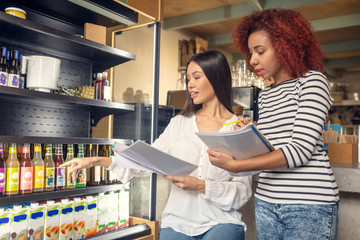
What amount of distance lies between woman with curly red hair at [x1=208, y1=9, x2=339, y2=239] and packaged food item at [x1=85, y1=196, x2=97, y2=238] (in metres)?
1.54

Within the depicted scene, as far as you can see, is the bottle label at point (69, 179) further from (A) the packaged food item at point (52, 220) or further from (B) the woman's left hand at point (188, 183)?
(B) the woman's left hand at point (188, 183)

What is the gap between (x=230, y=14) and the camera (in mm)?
5082

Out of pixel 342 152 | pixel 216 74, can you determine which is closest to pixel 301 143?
pixel 216 74

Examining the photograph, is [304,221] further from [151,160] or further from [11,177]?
[11,177]

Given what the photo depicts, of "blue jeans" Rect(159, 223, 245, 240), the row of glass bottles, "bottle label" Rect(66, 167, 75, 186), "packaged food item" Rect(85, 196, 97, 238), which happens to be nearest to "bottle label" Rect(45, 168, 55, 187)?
the row of glass bottles

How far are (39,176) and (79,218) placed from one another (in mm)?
448

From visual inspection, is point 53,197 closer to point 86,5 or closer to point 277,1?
point 86,5

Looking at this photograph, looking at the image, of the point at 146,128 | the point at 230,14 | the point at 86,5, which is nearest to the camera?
the point at 86,5

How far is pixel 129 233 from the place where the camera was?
259 centimetres

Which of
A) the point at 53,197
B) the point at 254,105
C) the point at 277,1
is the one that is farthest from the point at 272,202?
Answer: the point at 277,1

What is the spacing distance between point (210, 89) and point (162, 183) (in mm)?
1642

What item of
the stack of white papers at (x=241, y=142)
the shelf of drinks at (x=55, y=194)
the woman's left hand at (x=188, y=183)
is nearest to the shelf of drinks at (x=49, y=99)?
the shelf of drinks at (x=55, y=194)

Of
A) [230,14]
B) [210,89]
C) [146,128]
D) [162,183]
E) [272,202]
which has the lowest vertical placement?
[162,183]

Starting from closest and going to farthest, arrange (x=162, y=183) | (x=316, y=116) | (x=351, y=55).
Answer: (x=316, y=116)
(x=162, y=183)
(x=351, y=55)
